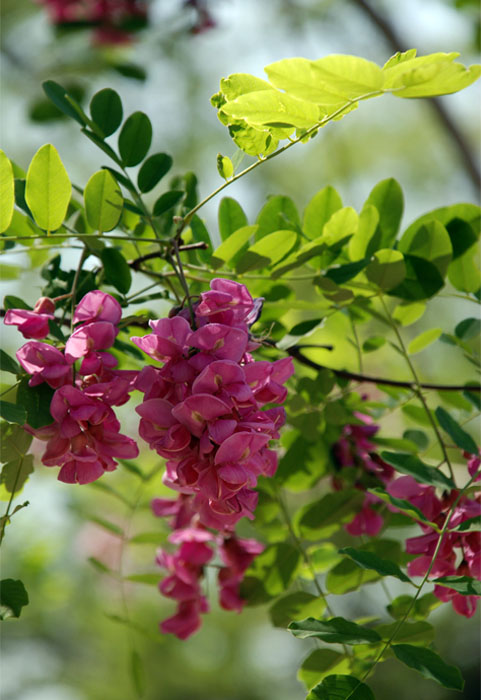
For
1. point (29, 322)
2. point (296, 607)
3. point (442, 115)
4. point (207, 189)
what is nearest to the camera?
point (29, 322)

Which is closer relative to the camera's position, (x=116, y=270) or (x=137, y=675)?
(x=116, y=270)

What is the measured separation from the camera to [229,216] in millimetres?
742

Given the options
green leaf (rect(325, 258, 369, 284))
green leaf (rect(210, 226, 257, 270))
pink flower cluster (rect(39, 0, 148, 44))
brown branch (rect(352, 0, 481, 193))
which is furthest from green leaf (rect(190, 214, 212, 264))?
brown branch (rect(352, 0, 481, 193))

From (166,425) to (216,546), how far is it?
391mm

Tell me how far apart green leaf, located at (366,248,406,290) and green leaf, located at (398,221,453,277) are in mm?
32

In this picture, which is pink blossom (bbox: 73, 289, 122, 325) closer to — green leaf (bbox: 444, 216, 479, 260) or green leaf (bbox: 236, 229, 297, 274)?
green leaf (bbox: 236, 229, 297, 274)

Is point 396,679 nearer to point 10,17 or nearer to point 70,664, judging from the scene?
point 70,664

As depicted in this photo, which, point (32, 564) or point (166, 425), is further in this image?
point (32, 564)

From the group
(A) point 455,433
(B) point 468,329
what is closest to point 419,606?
(A) point 455,433

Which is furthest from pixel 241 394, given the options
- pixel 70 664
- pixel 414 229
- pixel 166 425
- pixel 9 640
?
pixel 70 664

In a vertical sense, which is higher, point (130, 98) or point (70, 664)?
point (130, 98)

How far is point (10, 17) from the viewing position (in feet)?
11.1

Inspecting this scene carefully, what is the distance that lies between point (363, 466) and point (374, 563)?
23 centimetres

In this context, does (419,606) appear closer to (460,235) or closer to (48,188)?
(460,235)
